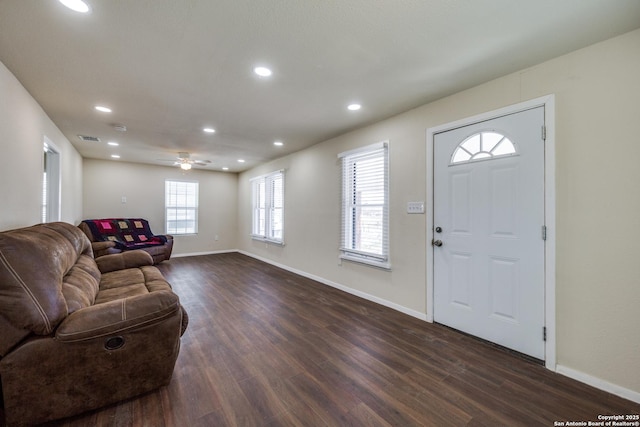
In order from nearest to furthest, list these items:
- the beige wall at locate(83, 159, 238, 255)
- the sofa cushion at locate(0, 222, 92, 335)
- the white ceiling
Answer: the sofa cushion at locate(0, 222, 92, 335) → the white ceiling → the beige wall at locate(83, 159, 238, 255)

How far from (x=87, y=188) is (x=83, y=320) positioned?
596cm

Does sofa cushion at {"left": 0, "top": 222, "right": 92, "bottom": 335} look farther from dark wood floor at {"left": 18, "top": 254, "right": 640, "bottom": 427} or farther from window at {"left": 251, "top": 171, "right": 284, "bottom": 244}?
window at {"left": 251, "top": 171, "right": 284, "bottom": 244}

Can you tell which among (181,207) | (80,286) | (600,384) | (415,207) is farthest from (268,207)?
(600,384)

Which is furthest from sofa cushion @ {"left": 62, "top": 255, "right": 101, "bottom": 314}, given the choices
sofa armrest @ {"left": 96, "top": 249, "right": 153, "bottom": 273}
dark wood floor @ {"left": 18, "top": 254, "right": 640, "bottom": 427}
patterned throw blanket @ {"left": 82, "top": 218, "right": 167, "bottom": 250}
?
patterned throw blanket @ {"left": 82, "top": 218, "right": 167, "bottom": 250}

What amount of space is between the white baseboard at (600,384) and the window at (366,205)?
69.0 inches

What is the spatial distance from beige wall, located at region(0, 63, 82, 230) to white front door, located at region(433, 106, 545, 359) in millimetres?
3857

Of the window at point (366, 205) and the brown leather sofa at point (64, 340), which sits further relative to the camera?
the window at point (366, 205)

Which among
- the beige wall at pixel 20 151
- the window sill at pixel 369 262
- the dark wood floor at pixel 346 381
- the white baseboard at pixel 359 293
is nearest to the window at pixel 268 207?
the white baseboard at pixel 359 293

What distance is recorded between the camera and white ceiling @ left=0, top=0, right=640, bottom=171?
61.7 inches

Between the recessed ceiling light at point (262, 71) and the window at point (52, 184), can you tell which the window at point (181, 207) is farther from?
the recessed ceiling light at point (262, 71)

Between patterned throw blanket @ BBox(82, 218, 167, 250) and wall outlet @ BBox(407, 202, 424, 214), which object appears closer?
wall outlet @ BBox(407, 202, 424, 214)

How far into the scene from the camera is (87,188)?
5.89 metres

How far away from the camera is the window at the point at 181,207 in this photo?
680cm

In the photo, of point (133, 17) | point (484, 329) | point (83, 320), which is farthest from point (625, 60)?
point (83, 320)
